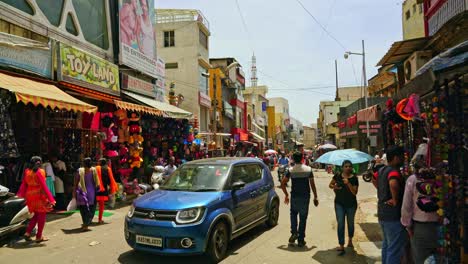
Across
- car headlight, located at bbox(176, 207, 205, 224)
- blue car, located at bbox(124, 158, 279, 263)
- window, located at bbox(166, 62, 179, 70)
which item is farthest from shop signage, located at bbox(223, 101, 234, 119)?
car headlight, located at bbox(176, 207, 205, 224)

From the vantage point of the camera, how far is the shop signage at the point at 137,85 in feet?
55.2

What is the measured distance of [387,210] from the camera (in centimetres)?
495

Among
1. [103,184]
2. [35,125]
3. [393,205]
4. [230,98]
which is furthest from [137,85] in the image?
[230,98]

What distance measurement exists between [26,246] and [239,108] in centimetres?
4155

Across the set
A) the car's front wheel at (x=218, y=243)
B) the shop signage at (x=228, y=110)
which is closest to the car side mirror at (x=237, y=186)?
the car's front wheel at (x=218, y=243)

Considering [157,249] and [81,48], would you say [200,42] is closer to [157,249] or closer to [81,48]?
[81,48]

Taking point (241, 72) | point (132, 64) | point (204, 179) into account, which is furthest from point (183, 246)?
point (241, 72)

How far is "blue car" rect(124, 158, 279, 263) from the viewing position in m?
5.86

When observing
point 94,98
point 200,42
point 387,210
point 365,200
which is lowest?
point 365,200

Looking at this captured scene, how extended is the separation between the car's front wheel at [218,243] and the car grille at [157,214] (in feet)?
2.49

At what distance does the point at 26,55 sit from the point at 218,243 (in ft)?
26.9

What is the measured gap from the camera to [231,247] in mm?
7172

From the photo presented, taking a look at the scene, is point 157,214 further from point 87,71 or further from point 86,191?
point 87,71

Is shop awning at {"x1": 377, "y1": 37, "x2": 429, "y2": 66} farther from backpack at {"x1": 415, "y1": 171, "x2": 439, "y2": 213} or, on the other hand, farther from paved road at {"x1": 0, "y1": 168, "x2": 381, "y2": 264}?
backpack at {"x1": 415, "y1": 171, "x2": 439, "y2": 213}
